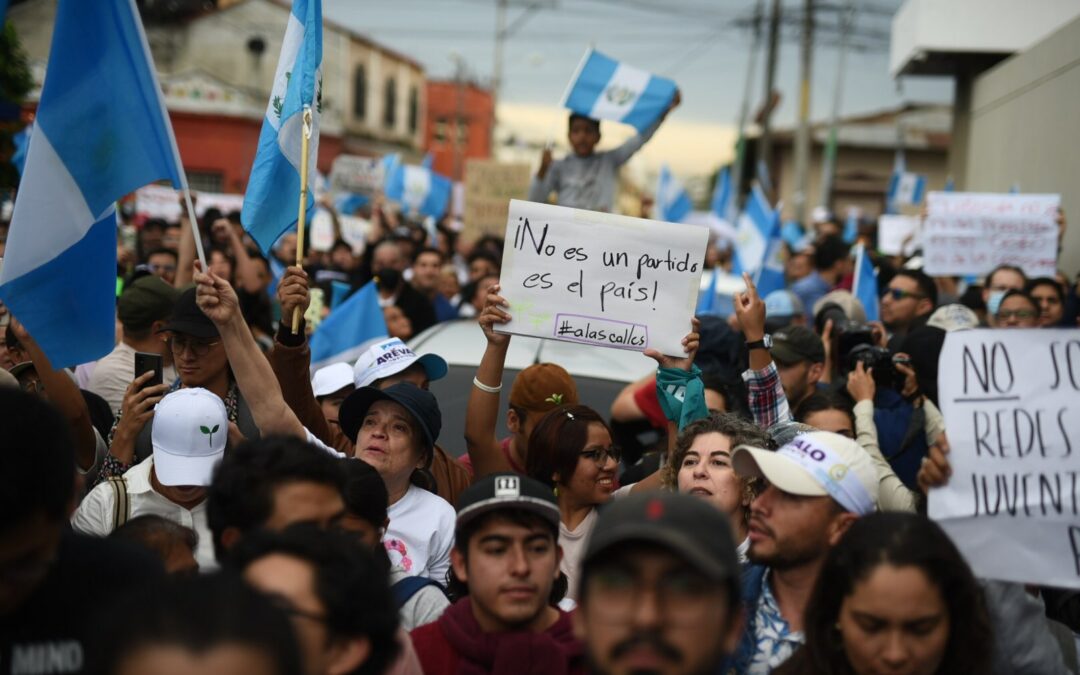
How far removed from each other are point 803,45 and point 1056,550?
91.2 ft

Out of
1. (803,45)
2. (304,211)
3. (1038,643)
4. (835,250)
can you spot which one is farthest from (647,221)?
(803,45)

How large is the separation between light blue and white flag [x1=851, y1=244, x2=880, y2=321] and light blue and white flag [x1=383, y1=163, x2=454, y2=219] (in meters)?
10.2

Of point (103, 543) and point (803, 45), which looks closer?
point (103, 543)

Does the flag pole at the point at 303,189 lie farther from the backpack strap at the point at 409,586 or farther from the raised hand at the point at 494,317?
the backpack strap at the point at 409,586

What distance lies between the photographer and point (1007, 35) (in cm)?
1917

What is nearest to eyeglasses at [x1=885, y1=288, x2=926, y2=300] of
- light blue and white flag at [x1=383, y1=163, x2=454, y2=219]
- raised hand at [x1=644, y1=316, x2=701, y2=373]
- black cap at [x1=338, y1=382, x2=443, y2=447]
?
raised hand at [x1=644, y1=316, x2=701, y2=373]

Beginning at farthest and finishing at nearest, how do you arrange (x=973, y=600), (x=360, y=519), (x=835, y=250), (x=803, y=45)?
(x=803, y=45) → (x=835, y=250) → (x=360, y=519) → (x=973, y=600)

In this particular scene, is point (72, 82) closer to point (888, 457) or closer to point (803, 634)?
point (803, 634)

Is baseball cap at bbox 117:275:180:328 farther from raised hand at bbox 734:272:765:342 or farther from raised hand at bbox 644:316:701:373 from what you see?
raised hand at bbox 734:272:765:342

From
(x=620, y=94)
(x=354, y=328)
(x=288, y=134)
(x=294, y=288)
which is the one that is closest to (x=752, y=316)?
(x=294, y=288)

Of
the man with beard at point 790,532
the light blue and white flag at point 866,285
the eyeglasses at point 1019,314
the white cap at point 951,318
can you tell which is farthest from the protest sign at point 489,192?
the man with beard at point 790,532

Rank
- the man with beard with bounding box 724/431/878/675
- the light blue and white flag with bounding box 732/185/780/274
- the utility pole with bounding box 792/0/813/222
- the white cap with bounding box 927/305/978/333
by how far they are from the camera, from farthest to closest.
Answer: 1. the utility pole with bounding box 792/0/813/222
2. the light blue and white flag with bounding box 732/185/780/274
3. the white cap with bounding box 927/305/978/333
4. the man with beard with bounding box 724/431/878/675

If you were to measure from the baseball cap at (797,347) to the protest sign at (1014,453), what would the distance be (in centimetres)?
270

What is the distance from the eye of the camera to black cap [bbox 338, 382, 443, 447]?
15.8 feet
